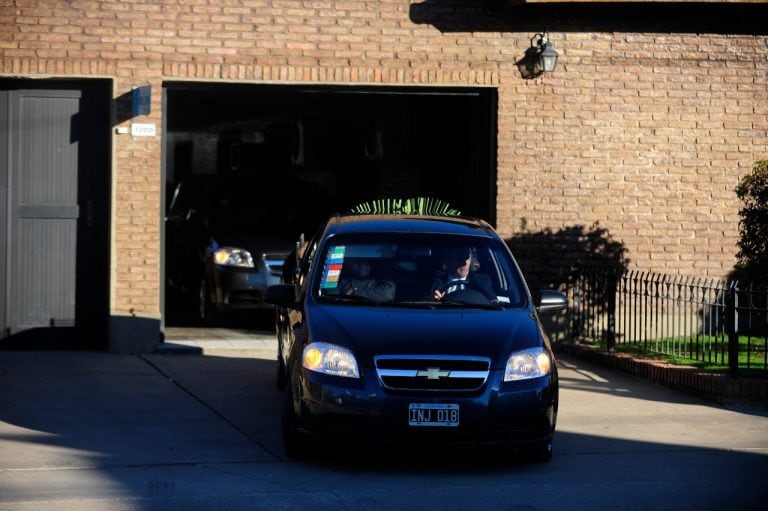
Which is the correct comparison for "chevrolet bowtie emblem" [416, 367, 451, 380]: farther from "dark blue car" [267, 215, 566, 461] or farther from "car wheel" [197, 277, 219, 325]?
"car wheel" [197, 277, 219, 325]

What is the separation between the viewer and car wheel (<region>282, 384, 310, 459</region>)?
8.86 meters

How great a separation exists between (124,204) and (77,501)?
7.62m

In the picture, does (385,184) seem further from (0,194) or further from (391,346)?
(391,346)

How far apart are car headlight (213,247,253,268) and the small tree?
609 cm

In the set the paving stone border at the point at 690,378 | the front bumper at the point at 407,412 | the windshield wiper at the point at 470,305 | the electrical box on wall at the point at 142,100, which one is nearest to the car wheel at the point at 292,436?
the front bumper at the point at 407,412

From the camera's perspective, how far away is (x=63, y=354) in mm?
14836

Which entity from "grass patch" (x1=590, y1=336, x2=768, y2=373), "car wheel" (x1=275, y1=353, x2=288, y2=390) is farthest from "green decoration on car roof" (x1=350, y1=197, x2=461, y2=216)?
"car wheel" (x1=275, y1=353, x2=288, y2=390)

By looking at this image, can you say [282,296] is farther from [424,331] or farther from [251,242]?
[251,242]

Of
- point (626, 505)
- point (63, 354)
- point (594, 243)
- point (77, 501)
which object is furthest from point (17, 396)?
point (594, 243)

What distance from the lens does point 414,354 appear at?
859 cm

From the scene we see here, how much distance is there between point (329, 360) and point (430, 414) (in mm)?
759

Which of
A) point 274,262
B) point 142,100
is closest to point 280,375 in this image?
point 142,100

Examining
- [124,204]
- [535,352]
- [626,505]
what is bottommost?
[626,505]

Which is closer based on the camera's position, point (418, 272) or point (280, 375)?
point (418, 272)
